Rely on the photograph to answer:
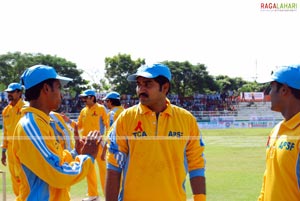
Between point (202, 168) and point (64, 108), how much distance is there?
39.8 m

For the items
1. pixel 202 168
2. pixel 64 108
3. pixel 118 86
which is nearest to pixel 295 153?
pixel 202 168

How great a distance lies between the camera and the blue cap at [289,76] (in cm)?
344

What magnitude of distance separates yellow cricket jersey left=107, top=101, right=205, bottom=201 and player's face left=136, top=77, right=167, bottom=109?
0.22 feet

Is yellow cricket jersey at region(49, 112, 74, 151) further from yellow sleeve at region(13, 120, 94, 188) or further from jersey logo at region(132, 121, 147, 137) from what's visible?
jersey logo at region(132, 121, 147, 137)

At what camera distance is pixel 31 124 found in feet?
10.9

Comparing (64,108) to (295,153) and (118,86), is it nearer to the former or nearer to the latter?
(118,86)

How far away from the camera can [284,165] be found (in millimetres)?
3307

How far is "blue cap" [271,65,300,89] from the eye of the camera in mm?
3441

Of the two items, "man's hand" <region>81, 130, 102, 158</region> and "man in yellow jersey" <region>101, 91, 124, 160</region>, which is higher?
"man's hand" <region>81, 130, 102, 158</region>

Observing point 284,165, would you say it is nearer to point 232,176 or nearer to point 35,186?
point 35,186

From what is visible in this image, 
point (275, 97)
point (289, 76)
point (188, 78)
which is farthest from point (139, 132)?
point (188, 78)

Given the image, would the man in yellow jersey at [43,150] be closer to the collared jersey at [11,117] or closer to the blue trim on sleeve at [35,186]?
the blue trim on sleeve at [35,186]

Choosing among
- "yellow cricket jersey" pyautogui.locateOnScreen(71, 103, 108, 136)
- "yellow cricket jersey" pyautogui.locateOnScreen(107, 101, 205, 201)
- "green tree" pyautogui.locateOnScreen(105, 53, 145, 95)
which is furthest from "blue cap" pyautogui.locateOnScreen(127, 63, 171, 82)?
"green tree" pyautogui.locateOnScreen(105, 53, 145, 95)

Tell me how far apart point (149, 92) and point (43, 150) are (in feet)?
3.56
